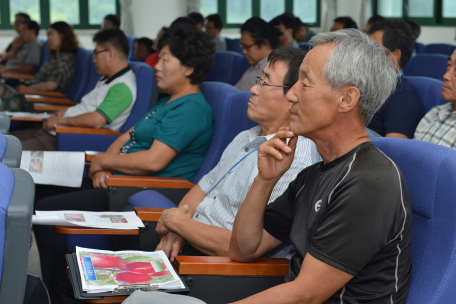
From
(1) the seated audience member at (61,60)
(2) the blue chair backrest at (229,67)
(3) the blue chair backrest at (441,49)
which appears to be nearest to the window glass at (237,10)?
(3) the blue chair backrest at (441,49)

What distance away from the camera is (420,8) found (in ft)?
29.9

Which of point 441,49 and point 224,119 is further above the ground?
point 441,49

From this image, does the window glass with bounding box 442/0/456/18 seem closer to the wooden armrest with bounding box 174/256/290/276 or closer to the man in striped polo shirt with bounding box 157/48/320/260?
the man in striped polo shirt with bounding box 157/48/320/260

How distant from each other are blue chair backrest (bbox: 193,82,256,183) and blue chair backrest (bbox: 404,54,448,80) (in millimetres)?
2432

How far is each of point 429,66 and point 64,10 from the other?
7.51 meters

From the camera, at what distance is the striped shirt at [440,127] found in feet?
6.00

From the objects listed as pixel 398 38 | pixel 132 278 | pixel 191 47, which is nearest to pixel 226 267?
pixel 132 278

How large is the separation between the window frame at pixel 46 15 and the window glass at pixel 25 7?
0.07 meters

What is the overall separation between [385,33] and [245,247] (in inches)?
66.9

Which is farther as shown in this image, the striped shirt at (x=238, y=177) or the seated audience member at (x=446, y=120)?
the seated audience member at (x=446, y=120)

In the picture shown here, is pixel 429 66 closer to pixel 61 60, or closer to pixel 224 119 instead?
pixel 224 119

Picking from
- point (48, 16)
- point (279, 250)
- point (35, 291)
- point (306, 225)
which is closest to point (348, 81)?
point (306, 225)

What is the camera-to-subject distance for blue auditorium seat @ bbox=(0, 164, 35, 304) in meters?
0.69

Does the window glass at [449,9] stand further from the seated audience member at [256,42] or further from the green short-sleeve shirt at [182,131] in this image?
the green short-sleeve shirt at [182,131]
